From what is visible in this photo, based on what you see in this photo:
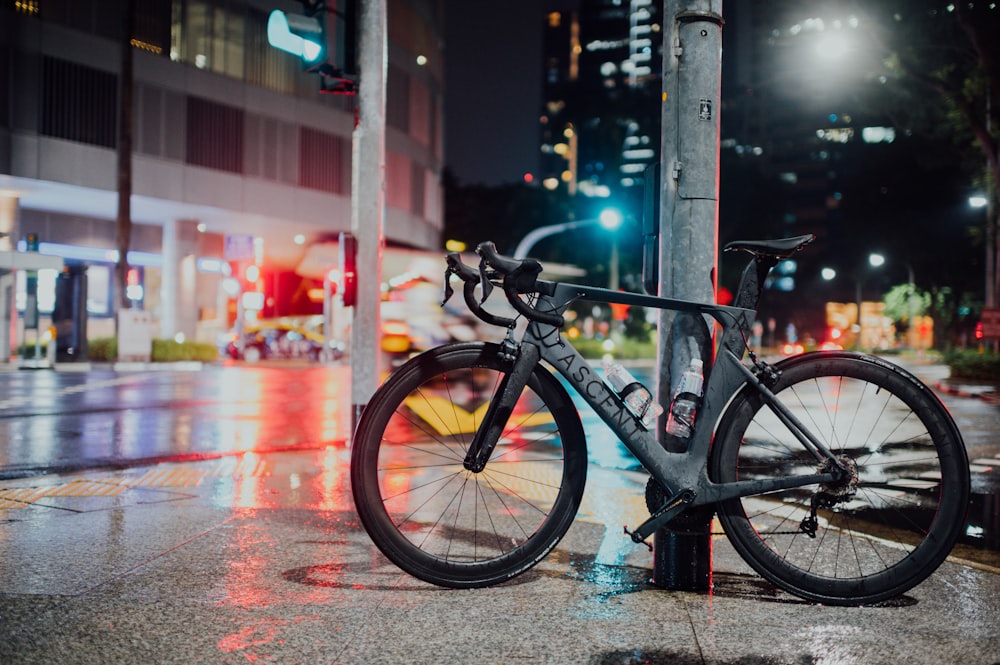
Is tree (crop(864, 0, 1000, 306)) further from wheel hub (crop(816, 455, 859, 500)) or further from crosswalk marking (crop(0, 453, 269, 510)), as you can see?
wheel hub (crop(816, 455, 859, 500))

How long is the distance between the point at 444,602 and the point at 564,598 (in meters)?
0.51

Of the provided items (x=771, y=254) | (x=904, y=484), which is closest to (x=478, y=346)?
(x=771, y=254)

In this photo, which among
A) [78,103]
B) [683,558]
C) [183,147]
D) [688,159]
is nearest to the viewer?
[683,558]

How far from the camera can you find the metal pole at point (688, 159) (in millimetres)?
4367

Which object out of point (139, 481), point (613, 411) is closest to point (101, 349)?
point (139, 481)

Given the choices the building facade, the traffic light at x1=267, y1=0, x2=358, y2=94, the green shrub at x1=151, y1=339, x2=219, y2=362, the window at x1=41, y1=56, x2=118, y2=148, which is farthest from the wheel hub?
the window at x1=41, y1=56, x2=118, y2=148

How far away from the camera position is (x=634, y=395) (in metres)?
4.00

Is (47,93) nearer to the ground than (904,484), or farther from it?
farther from it

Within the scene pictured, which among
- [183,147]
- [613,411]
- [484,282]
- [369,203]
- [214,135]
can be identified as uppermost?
[214,135]

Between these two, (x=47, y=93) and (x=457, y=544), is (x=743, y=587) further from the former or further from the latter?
(x=47, y=93)

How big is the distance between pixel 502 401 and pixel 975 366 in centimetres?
2647

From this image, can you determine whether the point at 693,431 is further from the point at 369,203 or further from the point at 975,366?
the point at 975,366

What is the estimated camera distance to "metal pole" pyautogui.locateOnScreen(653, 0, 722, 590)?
4367mm

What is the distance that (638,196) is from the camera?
217 inches
